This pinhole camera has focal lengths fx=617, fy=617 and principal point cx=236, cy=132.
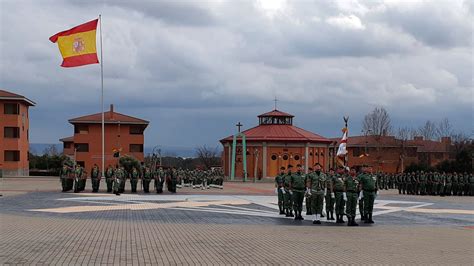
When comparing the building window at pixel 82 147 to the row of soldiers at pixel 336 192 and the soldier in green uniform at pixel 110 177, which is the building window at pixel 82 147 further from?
the row of soldiers at pixel 336 192

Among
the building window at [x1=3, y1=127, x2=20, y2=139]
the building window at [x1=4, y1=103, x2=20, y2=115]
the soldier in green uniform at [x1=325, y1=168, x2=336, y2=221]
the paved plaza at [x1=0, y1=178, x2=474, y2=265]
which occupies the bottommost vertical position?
the paved plaza at [x1=0, y1=178, x2=474, y2=265]

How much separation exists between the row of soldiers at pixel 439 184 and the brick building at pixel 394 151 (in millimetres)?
34889

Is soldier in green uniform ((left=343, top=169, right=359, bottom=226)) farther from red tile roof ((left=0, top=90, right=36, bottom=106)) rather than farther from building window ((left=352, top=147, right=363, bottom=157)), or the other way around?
building window ((left=352, top=147, right=363, bottom=157))

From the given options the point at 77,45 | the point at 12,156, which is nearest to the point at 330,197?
the point at 77,45

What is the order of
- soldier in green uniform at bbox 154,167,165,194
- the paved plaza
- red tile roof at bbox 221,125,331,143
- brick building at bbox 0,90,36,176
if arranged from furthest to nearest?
brick building at bbox 0,90,36,176
red tile roof at bbox 221,125,331,143
soldier in green uniform at bbox 154,167,165,194
the paved plaza

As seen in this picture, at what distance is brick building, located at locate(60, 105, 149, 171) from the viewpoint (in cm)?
7400

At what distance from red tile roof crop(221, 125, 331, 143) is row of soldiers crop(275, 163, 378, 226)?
47337 millimetres

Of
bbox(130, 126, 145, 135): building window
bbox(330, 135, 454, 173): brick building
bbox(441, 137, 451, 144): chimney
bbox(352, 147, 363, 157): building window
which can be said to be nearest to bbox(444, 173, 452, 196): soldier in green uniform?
bbox(330, 135, 454, 173): brick building

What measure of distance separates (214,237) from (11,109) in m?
62.0

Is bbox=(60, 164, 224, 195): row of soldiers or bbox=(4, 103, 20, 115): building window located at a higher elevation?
bbox=(4, 103, 20, 115): building window

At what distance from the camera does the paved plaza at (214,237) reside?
440 inches

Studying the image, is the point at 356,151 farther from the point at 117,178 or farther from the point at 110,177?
the point at 117,178

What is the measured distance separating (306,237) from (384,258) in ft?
10.6

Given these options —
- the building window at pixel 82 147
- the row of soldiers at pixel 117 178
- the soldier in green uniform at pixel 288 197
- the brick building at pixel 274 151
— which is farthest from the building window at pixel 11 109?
the soldier in green uniform at pixel 288 197
